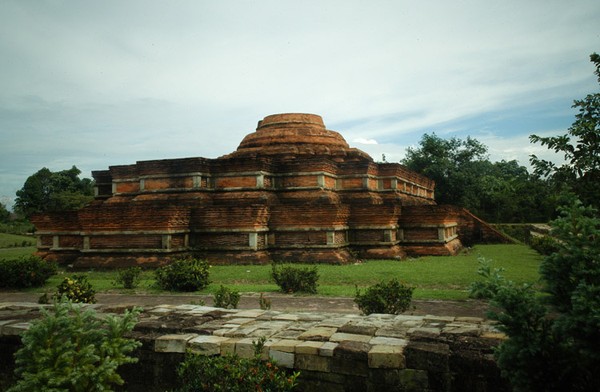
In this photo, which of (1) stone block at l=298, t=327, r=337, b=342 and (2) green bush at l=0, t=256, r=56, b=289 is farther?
(2) green bush at l=0, t=256, r=56, b=289

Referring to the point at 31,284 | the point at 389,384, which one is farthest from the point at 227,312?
the point at 31,284

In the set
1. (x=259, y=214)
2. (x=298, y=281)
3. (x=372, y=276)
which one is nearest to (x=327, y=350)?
(x=298, y=281)

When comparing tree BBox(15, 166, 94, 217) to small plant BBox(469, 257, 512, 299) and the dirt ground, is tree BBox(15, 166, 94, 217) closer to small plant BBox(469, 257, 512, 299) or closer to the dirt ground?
the dirt ground

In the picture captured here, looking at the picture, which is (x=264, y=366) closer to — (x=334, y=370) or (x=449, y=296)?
(x=334, y=370)

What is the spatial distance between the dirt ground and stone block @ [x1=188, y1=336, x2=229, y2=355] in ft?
8.46

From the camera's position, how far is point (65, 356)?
325 cm

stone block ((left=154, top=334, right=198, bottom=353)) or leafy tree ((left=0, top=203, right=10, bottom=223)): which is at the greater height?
leafy tree ((left=0, top=203, right=10, bottom=223))

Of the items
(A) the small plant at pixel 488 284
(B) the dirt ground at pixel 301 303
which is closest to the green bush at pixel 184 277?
(B) the dirt ground at pixel 301 303

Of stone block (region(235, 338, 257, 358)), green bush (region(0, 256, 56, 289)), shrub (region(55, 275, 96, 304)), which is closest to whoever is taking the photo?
stone block (region(235, 338, 257, 358))

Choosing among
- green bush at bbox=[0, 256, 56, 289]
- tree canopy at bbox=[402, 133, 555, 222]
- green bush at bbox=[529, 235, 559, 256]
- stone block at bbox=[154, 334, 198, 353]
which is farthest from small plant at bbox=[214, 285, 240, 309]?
tree canopy at bbox=[402, 133, 555, 222]

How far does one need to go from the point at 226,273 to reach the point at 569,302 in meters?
9.87

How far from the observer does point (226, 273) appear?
1183cm

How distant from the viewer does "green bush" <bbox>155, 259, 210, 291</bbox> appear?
9.55m

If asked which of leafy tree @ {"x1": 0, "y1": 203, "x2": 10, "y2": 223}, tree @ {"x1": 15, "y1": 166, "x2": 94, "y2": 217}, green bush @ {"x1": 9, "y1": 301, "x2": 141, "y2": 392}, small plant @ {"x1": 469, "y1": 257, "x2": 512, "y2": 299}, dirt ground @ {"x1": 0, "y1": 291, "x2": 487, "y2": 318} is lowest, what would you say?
dirt ground @ {"x1": 0, "y1": 291, "x2": 487, "y2": 318}
